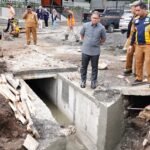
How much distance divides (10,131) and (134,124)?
11.5 ft

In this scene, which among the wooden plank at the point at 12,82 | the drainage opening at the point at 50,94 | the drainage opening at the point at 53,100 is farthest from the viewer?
the drainage opening at the point at 50,94

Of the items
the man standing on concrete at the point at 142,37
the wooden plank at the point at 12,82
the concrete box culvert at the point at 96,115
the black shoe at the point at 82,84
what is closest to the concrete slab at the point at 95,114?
the concrete box culvert at the point at 96,115

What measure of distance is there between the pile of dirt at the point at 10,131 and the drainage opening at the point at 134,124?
3054 mm

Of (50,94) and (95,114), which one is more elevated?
(95,114)

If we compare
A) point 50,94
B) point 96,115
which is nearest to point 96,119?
point 96,115

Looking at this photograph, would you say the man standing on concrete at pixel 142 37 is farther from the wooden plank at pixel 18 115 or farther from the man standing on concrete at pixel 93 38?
the wooden plank at pixel 18 115

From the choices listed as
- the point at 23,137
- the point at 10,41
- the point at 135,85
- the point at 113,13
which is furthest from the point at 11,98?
the point at 113,13

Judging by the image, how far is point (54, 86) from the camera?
1302 centimetres

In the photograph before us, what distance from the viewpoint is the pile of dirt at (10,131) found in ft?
24.9

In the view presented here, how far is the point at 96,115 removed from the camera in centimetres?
959

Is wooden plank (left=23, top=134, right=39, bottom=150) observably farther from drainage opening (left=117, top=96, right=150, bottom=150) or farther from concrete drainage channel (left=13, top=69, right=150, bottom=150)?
drainage opening (left=117, top=96, right=150, bottom=150)

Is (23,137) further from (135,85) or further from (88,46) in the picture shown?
(135,85)

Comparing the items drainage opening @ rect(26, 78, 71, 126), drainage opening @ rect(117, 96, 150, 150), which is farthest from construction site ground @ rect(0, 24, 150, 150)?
drainage opening @ rect(26, 78, 71, 126)

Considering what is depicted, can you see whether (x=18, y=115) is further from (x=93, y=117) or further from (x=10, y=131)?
(x=93, y=117)
